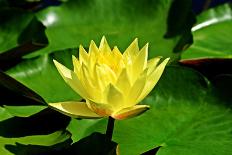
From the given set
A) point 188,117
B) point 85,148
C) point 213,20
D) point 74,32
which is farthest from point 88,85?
point 213,20

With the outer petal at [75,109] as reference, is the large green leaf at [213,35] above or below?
below

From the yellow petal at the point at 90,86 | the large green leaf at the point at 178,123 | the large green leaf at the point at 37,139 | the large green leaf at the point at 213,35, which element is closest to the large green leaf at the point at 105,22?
the large green leaf at the point at 213,35

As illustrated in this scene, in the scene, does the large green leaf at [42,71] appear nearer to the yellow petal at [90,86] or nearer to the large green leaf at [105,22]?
the large green leaf at [105,22]

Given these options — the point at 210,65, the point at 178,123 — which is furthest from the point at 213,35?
the point at 178,123

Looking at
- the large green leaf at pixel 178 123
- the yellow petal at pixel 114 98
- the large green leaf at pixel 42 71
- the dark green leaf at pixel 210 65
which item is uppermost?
the yellow petal at pixel 114 98

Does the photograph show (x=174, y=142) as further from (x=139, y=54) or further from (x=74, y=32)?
(x=74, y=32)

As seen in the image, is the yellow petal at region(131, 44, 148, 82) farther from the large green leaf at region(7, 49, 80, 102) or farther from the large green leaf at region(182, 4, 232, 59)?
the large green leaf at region(182, 4, 232, 59)

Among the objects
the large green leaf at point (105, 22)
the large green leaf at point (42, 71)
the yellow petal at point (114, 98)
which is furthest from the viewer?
the large green leaf at point (105, 22)

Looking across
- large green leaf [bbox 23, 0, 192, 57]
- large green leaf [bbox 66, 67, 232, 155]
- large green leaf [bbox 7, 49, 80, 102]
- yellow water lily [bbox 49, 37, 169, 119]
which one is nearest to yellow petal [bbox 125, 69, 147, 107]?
yellow water lily [bbox 49, 37, 169, 119]
